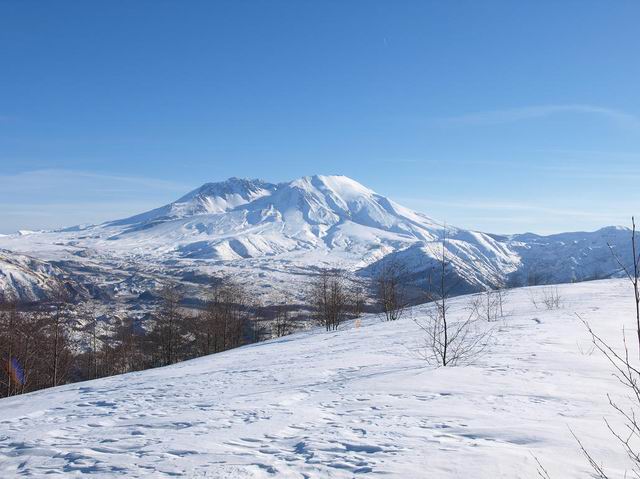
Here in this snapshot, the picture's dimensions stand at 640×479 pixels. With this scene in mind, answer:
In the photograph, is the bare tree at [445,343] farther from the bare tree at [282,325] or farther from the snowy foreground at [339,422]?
the bare tree at [282,325]

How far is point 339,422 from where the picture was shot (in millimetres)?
7074

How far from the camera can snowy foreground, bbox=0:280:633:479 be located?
5.34 m

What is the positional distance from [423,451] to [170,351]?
4481cm

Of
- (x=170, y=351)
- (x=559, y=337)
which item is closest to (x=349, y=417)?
(x=559, y=337)

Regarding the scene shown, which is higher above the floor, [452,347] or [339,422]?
[339,422]

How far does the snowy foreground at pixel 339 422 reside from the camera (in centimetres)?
534

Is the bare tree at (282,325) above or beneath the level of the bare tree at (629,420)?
beneath

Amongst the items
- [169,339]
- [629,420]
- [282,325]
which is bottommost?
[282,325]

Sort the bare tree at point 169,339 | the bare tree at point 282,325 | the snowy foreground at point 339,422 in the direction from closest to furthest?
the snowy foreground at point 339,422 < the bare tree at point 169,339 < the bare tree at point 282,325

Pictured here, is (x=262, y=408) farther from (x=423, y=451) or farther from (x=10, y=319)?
(x=10, y=319)

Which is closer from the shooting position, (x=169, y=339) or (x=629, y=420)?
(x=629, y=420)

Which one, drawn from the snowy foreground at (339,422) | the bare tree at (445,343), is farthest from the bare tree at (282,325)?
the snowy foreground at (339,422)

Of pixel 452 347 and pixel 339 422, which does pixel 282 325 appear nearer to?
pixel 452 347

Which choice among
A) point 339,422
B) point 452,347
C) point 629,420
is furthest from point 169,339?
point 629,420
